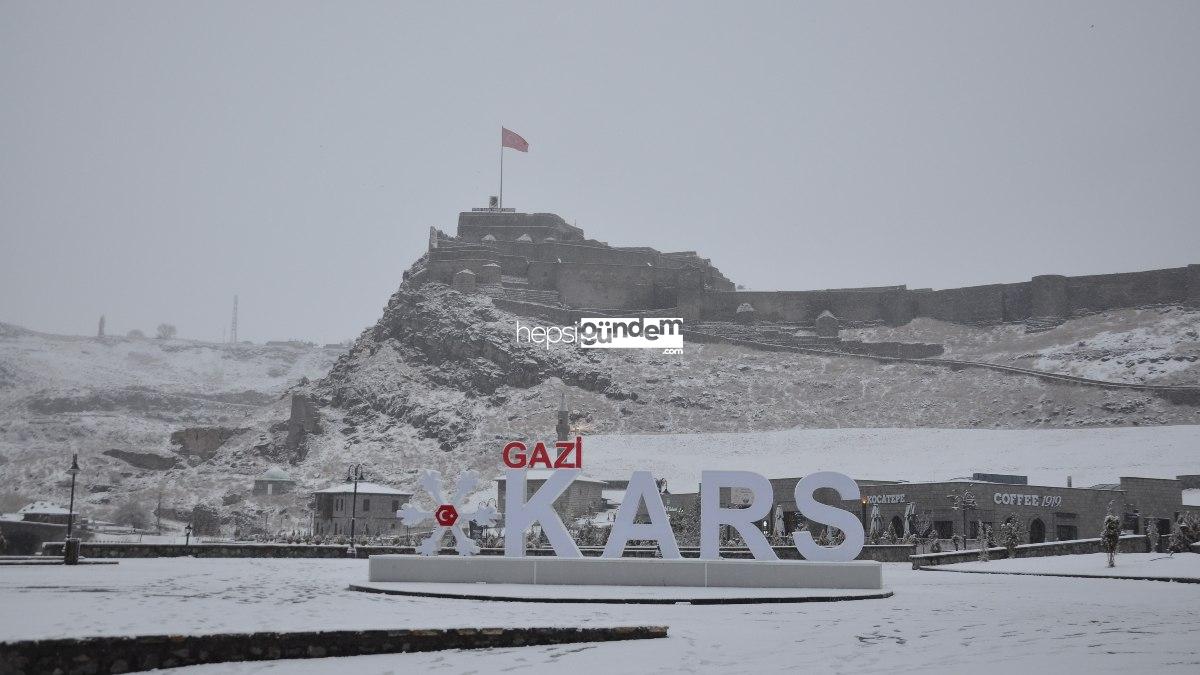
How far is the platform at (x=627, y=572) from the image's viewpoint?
2347 cm

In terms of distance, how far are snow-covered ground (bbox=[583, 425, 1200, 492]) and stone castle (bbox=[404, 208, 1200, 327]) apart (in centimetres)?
2314

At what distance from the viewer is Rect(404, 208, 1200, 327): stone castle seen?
99688 mm

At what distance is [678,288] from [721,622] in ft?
293

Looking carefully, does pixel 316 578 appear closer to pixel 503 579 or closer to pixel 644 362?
pixel 503 579

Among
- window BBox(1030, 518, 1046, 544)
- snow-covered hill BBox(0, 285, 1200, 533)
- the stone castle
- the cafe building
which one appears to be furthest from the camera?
the stone castle

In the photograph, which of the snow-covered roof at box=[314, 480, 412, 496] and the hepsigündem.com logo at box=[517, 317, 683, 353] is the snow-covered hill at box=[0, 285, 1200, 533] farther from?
the snow-covered roof at box=[314, 480, 412, 496]

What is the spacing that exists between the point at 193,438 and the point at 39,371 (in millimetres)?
73496

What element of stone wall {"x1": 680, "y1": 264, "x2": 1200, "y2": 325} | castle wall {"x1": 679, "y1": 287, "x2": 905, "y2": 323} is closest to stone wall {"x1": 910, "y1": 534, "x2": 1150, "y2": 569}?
stone wall {"x1": 680, "y1": 264, "x2": 1200, "y2": 325}

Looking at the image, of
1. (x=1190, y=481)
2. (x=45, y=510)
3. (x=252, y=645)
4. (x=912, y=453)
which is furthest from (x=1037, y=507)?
(x=45, y=510)

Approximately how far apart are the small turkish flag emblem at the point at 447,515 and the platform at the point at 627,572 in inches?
36.9

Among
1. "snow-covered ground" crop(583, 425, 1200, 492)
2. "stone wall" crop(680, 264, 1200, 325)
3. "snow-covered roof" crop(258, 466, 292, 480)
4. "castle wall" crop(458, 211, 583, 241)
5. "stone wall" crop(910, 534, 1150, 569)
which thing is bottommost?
"stone wall" crop(910, 534, 1150, 569)

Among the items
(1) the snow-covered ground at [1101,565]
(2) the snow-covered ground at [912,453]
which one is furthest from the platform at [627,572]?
(2) the snow-covered ground at [912,453]

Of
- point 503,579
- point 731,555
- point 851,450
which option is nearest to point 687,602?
point 503,579

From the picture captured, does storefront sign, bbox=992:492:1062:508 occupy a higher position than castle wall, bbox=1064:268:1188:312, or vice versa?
castle wall, bbox=1064:268:1188:312
